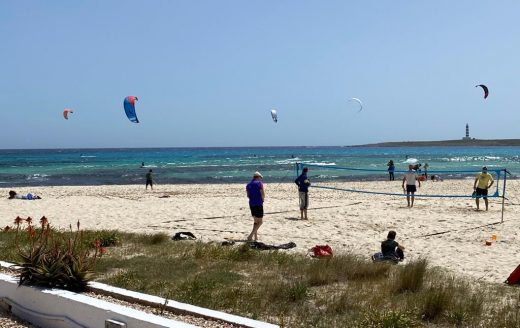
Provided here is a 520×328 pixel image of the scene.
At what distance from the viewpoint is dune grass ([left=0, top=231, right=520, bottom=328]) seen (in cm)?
508

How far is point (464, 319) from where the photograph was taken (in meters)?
5.02

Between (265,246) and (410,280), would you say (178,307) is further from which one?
(265,246)

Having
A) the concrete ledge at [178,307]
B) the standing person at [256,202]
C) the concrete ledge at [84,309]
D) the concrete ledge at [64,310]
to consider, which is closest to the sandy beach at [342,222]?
the standing person at [256,202]

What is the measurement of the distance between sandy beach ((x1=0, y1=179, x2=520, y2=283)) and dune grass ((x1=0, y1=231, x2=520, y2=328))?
1.87 metres

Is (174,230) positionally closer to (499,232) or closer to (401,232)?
(401,232)

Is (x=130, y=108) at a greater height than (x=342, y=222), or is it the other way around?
(x=130, y=108)

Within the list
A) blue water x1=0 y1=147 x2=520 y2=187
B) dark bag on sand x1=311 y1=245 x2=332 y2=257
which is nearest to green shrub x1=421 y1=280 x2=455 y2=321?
dark bag on sand x1=311 y1=245 x2=332 y2=257

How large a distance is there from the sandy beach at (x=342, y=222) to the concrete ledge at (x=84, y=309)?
474cm

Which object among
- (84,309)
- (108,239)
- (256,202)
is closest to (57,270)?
(84,309)

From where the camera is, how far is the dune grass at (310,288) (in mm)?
5082

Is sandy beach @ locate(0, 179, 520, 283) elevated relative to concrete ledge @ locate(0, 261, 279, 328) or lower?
lower

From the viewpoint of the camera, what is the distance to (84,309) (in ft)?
15.7

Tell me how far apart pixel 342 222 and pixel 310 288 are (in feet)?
25.6

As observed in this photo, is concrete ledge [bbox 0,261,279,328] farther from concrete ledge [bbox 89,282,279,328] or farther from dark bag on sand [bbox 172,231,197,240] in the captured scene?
dark bag on sand [bbox 172,231,197,240]
